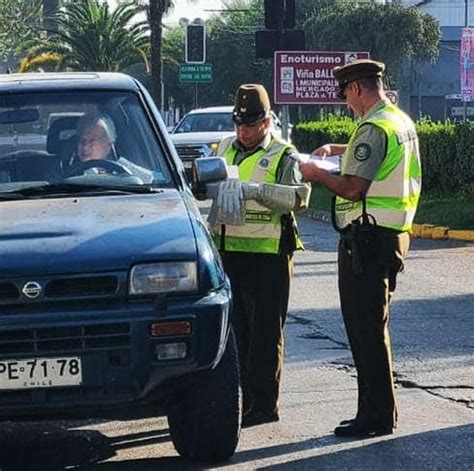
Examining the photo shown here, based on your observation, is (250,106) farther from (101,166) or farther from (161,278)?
(161,278)

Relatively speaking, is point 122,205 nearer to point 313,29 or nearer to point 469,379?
point 469,379

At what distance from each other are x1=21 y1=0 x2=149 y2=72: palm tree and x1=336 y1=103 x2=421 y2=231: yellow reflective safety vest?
4220cm

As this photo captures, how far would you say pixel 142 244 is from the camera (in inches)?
237

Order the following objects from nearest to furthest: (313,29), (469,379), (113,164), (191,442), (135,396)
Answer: (135,396) → (191,442) → (113,164) → (469,379) → (313,29)

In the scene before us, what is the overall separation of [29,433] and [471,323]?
467 centimetres

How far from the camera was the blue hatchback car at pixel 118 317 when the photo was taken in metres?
5.84

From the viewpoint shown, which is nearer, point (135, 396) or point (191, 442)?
point (135, 396)

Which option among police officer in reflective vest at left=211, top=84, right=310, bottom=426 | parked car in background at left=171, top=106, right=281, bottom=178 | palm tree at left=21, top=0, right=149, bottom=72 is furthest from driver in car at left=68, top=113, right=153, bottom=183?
palm tree at left=21, top=0, right=149, bottom=72

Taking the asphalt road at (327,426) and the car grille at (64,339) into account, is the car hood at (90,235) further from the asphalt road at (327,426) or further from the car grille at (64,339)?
the asphalt road at (327,426)

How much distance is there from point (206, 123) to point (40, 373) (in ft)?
71.8

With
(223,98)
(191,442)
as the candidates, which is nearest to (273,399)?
(191,442)

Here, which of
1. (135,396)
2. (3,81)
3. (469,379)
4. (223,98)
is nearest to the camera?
(135,396)

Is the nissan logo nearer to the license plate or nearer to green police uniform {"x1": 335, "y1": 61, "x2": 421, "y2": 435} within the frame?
the license plate

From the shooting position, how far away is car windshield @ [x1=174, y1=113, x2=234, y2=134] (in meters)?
27.3
